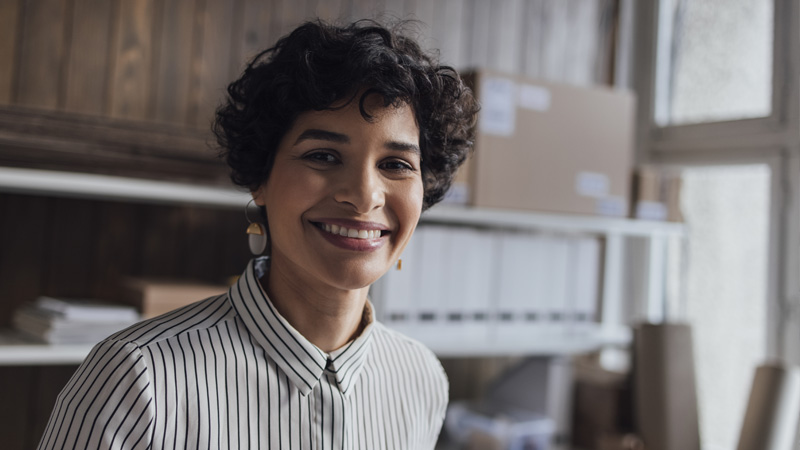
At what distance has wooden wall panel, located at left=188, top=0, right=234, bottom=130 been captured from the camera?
1.97m

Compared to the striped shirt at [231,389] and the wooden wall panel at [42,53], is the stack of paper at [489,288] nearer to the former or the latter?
the striped shirt at [231,389]

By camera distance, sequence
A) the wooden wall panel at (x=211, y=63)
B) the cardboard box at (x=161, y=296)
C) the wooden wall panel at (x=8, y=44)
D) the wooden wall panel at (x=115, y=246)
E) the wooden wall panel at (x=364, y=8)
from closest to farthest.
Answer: the cardboard box at (x=161, y=296) < the wooden wall panel at (x=8, y=44) < the wooden wall panel at (x=115, y=246) < the wooden wall panel at (x=211, y=63) < the wooden wall panel at (x=364, y=8)

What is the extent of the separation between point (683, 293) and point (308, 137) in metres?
2.05

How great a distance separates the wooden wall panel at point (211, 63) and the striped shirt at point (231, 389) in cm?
110

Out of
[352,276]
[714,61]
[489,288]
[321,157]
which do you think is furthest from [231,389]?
[714,61]

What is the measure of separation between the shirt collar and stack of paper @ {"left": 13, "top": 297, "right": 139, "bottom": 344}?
2.46 ft

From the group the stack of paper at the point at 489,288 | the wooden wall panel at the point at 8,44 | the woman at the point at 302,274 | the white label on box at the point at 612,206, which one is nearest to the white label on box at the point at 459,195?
the stack of paper at the point at 489,288

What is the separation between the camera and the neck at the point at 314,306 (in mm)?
929

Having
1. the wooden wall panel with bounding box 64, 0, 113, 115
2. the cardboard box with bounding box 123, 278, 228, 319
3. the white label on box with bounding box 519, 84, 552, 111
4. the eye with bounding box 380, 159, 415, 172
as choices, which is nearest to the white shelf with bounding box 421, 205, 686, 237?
the white label on box with bounding box 519, 84, 552, 111

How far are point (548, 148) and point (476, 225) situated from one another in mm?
349

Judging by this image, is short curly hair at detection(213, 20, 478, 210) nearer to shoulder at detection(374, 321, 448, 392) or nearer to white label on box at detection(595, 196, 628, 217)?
shoulder at detection(374, 321, 448, 392)

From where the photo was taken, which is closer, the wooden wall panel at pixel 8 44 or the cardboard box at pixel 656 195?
the wooden wall panel at pixel 8 44

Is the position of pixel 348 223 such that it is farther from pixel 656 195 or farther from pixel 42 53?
pixel 656 195

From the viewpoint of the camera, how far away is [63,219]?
1.81 m
